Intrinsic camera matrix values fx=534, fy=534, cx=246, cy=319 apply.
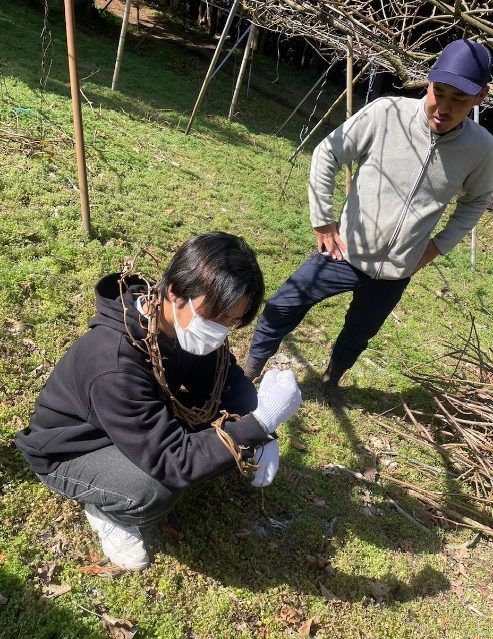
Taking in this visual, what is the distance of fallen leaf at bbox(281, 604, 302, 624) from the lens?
2201mm

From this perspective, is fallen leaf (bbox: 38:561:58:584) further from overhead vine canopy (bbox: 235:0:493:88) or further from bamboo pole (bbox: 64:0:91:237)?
bamboo pole (bbox: 64:0:91:237)

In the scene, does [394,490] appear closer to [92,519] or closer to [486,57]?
[92,519]

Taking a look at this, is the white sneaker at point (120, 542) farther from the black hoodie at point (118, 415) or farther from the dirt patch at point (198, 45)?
the dirt patch at point (198, 45)

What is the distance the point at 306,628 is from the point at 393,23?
4582mm

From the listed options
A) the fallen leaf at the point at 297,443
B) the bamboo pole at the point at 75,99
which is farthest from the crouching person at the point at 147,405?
the bamboo pole at the point at 75,99

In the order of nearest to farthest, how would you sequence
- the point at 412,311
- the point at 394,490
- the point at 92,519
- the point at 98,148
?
the point at 92,519, the point at 394,490, the point at 412,311, the point at 98,148

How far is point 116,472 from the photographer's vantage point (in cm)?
193

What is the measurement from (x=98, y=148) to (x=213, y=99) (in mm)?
5327

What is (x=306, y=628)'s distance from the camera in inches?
86.2

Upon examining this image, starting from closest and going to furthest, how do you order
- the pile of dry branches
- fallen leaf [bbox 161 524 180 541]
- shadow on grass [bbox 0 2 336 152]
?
fallen leaf [bbox 161 524 180 541], the pile of dry branches, shadow on grass [bbox 0 2 336 152]

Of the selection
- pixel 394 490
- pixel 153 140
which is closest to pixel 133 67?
pixel 153 140

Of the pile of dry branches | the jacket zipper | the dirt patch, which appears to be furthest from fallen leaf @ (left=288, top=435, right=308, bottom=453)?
the dirt patch

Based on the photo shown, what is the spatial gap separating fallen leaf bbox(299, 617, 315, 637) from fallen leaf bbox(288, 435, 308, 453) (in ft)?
3.26

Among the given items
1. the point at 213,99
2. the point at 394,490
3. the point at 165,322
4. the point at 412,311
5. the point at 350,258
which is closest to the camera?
the point at 165,322
